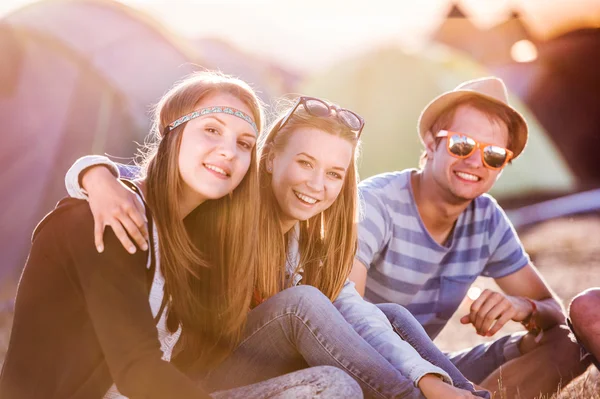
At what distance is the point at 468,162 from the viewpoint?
262cm

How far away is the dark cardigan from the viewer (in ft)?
4.36

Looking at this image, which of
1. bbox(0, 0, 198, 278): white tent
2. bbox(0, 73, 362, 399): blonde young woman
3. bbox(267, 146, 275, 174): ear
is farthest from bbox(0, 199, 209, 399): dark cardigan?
bbox(0, 0, 198, 278): white tent

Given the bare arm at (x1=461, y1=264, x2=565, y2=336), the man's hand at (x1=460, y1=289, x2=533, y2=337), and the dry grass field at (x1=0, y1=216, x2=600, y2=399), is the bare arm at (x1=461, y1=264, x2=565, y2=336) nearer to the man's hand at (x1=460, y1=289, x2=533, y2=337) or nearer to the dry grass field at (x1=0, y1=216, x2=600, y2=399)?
the man's hand at (x1=460, y1=289, x2=533, y2=337)

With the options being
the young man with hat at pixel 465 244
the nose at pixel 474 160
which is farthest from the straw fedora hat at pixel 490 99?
the nose at pixel 474 160

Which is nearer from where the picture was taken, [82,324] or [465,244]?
[82,324]

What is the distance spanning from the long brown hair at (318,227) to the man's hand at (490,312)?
462mm

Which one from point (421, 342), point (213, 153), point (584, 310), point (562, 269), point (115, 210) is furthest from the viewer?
point (562, 269)

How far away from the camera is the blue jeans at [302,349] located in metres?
1.72

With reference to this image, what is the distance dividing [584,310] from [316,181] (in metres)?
1.00

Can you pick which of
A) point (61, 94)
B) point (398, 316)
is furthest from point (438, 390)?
point (61, 94)

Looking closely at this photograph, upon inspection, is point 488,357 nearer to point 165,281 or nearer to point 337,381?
point 337,381

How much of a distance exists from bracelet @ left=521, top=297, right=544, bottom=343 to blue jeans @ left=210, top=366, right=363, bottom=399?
3.61 feet

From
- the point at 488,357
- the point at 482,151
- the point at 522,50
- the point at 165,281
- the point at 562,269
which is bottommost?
the point at 562,269

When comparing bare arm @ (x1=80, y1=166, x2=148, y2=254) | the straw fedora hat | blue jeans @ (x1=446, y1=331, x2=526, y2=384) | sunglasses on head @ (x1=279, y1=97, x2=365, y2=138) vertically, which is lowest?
blue jeans @ (x1=446, y1=331, x2=526, y2=384)
